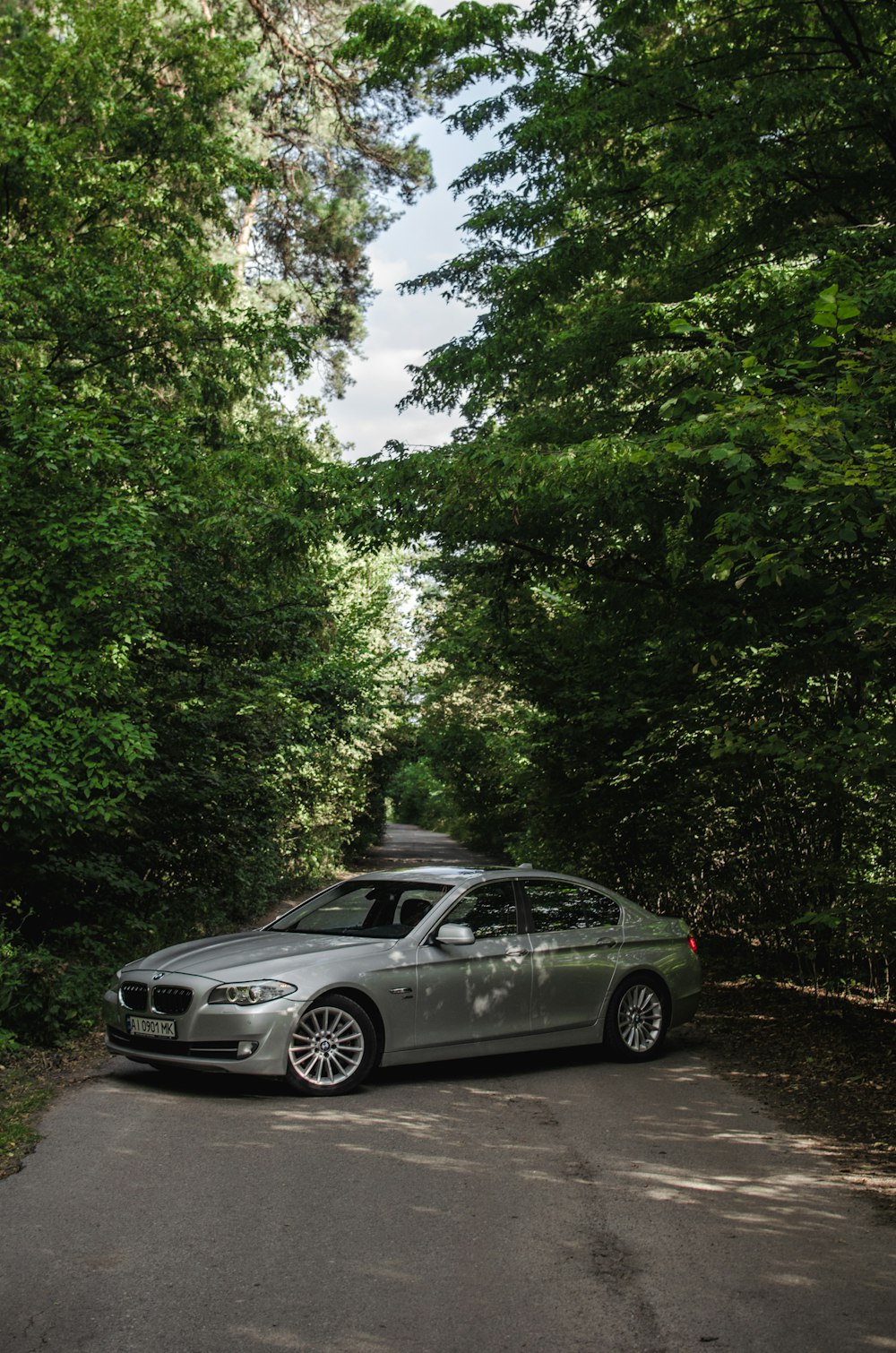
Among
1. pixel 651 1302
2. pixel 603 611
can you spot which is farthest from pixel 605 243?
pixel 651 1302

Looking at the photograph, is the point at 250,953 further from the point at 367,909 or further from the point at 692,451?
the point at 692,451

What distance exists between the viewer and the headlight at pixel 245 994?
7562 millimetres

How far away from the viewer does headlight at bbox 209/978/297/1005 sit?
24.8ft

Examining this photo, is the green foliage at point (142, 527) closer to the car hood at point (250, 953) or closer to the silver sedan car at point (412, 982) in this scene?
the car hood at point (250, 953)

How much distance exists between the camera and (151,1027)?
779cm

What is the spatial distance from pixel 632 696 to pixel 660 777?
6.87 feet

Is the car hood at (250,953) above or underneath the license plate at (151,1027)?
above

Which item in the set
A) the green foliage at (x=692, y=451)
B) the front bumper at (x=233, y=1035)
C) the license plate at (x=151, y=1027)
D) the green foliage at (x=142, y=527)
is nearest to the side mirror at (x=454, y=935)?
the front bumper at (x=233, y=1035)

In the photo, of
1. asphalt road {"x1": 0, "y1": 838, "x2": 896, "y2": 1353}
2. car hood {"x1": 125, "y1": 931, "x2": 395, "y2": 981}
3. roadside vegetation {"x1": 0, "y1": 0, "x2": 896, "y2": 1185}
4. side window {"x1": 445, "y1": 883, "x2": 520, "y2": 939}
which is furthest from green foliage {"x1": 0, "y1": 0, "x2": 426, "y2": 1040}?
asphalt road {"x1": 0, "y1": 838, "x2": 896, "y2": 1353}

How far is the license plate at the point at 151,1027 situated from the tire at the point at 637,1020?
11.5 ft

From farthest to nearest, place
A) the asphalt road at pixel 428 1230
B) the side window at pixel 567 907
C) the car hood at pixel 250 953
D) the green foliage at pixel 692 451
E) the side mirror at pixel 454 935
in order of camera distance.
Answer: the side window at pixel 567 907, the side mirror at pixel 454 935, the car hood at pixel 250 953, the green foliage at pixel 692 451, the asphalt road at pixel 428 1230

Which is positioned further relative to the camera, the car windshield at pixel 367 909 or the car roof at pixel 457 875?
the car roof at pixel 457 875

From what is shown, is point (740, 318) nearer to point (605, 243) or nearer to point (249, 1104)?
point (605, 243)

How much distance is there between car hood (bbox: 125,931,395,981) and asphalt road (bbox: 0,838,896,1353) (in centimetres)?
83
